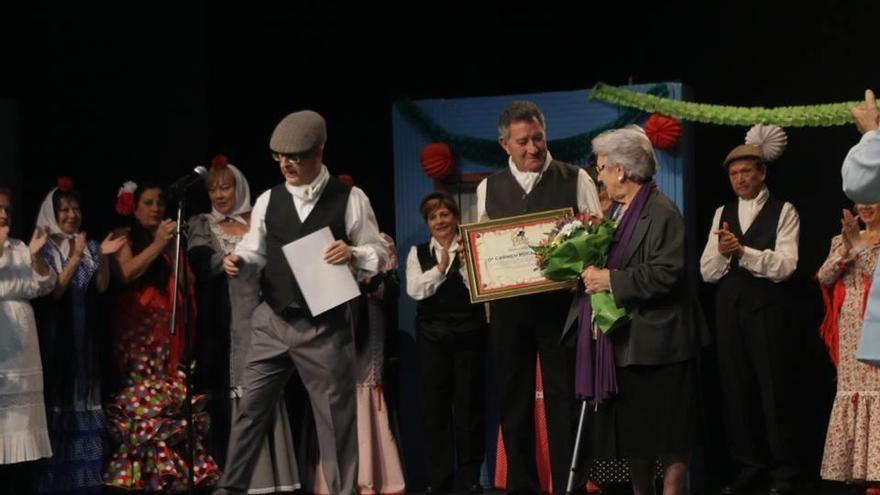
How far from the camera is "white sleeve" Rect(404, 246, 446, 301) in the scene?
7.79m

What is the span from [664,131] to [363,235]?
6.98 ft

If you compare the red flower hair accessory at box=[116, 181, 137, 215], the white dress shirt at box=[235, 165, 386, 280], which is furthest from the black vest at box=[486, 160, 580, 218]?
the red flower hair accessory at box=[116, 181, 137, 215]

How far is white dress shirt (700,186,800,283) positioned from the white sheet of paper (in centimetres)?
234

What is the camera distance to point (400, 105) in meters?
8.43

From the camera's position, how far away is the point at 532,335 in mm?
6773

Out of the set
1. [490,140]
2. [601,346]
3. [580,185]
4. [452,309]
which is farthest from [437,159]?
[601,346]

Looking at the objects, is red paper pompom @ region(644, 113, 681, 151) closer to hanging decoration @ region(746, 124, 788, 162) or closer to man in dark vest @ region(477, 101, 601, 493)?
hanging decoration @ region(746, 124, 788, 162)

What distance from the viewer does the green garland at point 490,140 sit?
799 cm

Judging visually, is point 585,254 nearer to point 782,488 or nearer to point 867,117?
point 867,117

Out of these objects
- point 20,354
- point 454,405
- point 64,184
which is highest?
point 64,184

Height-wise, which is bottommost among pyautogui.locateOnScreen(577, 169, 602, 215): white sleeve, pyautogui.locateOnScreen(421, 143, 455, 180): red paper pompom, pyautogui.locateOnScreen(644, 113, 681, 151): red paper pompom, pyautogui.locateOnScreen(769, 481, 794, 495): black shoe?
pyautogui.locateOnScreen(769, 481, 794, 495): black shoe

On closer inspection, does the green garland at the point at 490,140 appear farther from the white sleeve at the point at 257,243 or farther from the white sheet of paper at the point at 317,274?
the white sheet of paper at the point at 317,274

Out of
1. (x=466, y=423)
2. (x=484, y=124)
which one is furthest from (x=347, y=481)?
(x=484, y=124)

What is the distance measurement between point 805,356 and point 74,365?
396 cm
